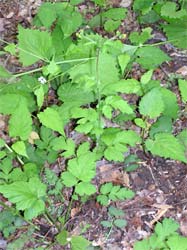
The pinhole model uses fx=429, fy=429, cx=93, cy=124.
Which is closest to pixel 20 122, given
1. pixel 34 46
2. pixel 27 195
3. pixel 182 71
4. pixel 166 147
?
pixel 27 195

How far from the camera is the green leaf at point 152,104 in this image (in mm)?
2756

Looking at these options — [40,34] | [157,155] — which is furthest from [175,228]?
[40,34]

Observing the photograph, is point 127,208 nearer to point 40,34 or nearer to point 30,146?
point 30,146

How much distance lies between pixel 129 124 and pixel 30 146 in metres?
0.72

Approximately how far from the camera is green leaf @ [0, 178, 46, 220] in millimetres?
2395

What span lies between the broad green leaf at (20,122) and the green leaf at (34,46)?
0.51 metres

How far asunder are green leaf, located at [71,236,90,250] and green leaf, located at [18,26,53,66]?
1198mm

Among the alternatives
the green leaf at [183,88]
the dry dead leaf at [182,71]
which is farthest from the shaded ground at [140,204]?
the dry dead leaf at [182,71]

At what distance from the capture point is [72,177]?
2.55 meters

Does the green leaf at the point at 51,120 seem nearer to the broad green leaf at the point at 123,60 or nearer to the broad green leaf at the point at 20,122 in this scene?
the broad green leaf at the point at 20,122

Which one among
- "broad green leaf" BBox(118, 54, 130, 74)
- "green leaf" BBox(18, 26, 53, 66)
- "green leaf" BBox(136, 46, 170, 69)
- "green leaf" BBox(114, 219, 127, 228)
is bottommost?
"green leaf" BBox(114, 219, 127, 228)

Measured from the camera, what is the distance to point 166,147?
2.69 meters

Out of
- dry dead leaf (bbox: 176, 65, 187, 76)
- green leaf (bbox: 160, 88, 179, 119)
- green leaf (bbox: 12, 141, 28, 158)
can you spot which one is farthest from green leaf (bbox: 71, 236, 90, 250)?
dry dead leaf (bbox: 176, 65, 187, 76)

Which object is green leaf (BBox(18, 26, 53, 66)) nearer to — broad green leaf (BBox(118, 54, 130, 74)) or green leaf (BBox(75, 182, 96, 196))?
broad green leaf (BBox(118, 54, 130, 74))
